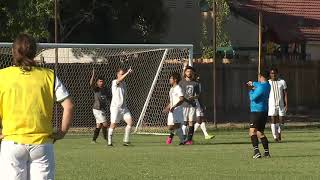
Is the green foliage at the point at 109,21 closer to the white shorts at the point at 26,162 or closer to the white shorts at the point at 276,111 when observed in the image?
the white shorts at the point at 276,111

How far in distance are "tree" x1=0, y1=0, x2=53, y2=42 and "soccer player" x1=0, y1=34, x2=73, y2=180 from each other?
2311 centimetres

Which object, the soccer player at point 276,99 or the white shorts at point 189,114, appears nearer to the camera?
the white shorts at point 189,114

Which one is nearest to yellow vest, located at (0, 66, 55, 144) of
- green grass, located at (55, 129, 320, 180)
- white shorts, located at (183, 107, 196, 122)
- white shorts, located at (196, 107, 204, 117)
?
green grass, located at (55, 129, 320, 180)

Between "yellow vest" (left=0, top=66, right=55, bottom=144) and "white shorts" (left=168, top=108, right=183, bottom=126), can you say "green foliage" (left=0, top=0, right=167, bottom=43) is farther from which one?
"yellow vest" (left=0, top=66, right=55, bottom=144)

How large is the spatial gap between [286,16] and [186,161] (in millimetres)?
36080

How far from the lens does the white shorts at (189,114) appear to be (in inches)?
858

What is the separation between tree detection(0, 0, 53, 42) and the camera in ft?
99.2

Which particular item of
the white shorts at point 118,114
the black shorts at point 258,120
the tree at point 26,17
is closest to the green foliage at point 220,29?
the tree at point 26,17

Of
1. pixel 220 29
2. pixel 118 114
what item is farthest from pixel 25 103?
pixel 220 29

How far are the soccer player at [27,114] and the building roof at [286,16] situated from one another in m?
40.5

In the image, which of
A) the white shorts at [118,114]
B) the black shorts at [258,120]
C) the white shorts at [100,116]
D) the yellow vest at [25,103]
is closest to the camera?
the yellow vest at [25,103]

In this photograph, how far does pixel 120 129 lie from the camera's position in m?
29.6

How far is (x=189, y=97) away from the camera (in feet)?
70.8

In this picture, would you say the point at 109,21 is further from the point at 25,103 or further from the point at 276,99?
the point at 25,103
